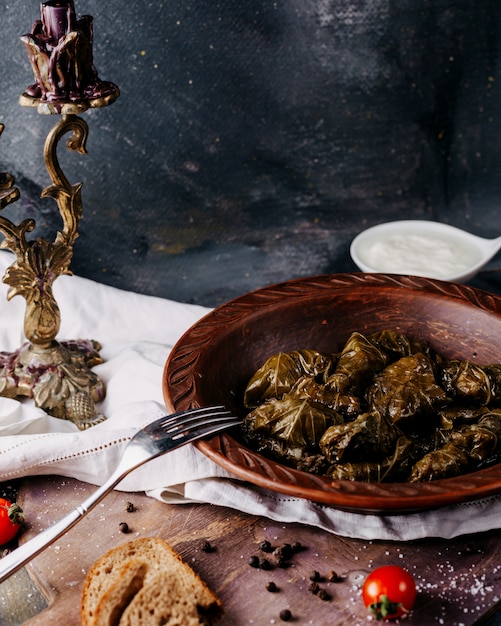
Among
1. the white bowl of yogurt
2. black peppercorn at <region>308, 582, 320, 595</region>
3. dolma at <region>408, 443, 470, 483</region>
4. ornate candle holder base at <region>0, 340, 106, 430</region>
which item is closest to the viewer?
black peppercorn at <region>308, 582, 320, 595</region>

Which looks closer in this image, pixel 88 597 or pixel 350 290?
pixel 88 597

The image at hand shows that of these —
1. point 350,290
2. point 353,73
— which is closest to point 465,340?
point 350,290

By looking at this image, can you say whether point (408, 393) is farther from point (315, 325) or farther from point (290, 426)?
point (315, 325)

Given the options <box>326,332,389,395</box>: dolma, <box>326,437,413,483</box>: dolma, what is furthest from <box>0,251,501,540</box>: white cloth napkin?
<box>326,332,389,395</box>: dolma

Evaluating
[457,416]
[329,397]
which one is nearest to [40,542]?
[329,397]

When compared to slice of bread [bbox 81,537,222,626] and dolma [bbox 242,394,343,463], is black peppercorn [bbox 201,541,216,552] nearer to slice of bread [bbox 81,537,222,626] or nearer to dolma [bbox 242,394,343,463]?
slice of bread [bbox 81,537,222,626]

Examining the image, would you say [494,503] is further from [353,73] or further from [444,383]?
A: [353,73]

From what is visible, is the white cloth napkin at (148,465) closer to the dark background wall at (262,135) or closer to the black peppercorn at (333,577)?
the black peppercorn at (333,577)
